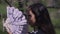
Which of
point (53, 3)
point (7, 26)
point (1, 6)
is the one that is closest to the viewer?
point (7, 26)

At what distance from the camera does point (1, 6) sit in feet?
11.2

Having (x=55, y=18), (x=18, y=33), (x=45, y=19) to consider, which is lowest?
(x=55, y=18)

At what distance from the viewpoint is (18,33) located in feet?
6.37

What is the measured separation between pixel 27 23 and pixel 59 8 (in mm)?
2467

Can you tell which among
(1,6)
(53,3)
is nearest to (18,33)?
(1,6)

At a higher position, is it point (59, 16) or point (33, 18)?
point (33, 18)

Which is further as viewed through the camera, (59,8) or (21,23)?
(59,8)

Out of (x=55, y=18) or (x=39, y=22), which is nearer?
(x=39, y=22)

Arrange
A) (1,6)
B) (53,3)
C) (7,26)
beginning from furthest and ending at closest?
(53,3)
(1,6)
(7,26)

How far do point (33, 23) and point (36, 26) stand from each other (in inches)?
1.6

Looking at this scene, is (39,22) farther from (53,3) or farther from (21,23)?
(53,3)

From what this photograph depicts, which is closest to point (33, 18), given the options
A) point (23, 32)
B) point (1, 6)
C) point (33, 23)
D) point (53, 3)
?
point (33, 23)

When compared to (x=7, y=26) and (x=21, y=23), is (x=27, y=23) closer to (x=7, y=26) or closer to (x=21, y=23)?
(x=21, y=23)

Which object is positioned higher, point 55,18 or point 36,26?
point 36,26
